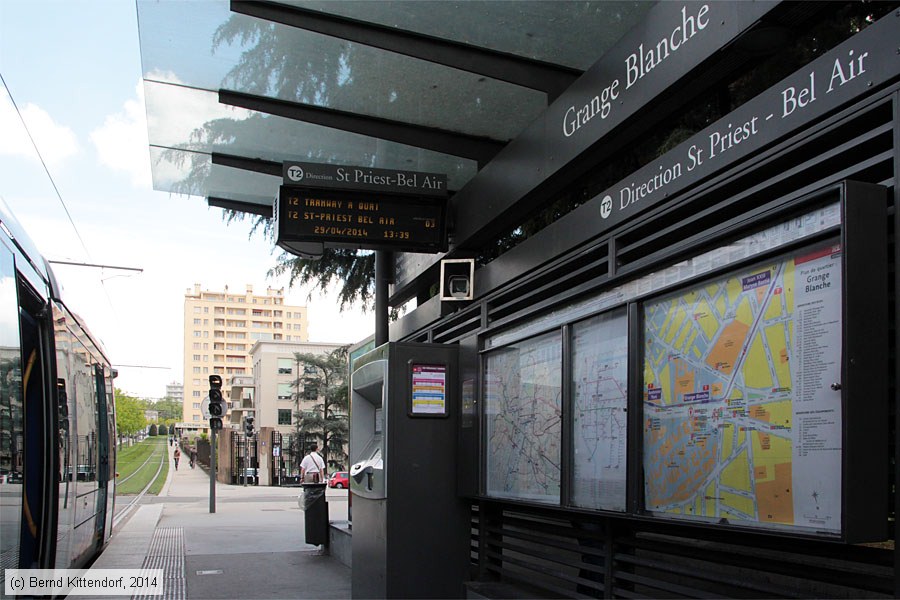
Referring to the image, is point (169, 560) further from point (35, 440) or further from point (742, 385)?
point (742, 385)

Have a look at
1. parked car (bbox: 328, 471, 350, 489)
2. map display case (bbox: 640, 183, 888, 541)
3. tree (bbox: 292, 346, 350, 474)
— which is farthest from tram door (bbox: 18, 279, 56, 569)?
tree (bbox: 292, 346, 350, 474)

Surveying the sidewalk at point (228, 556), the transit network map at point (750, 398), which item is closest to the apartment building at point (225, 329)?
the sidewalk at point (228, 556)

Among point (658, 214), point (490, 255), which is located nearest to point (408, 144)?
point (490, 255)

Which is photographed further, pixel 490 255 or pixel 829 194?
pixel 490 255

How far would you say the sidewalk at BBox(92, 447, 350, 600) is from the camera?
30.2ft

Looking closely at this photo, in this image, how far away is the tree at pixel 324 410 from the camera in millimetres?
53625

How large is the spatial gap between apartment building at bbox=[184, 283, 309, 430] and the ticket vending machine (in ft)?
490

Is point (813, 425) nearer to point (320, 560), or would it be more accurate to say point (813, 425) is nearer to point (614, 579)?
point (614, 579)

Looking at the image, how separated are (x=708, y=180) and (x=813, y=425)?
1.66 m

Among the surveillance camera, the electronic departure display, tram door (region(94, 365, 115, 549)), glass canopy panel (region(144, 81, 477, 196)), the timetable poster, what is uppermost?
glass canopy panel (region(144, 81, 477, 196))

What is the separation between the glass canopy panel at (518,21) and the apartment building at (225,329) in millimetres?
149898

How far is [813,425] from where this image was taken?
363cm

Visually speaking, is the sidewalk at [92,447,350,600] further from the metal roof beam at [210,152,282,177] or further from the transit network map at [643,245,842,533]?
the transit network map at [643,245,842,533]

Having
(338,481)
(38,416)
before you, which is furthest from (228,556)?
(338,481)
